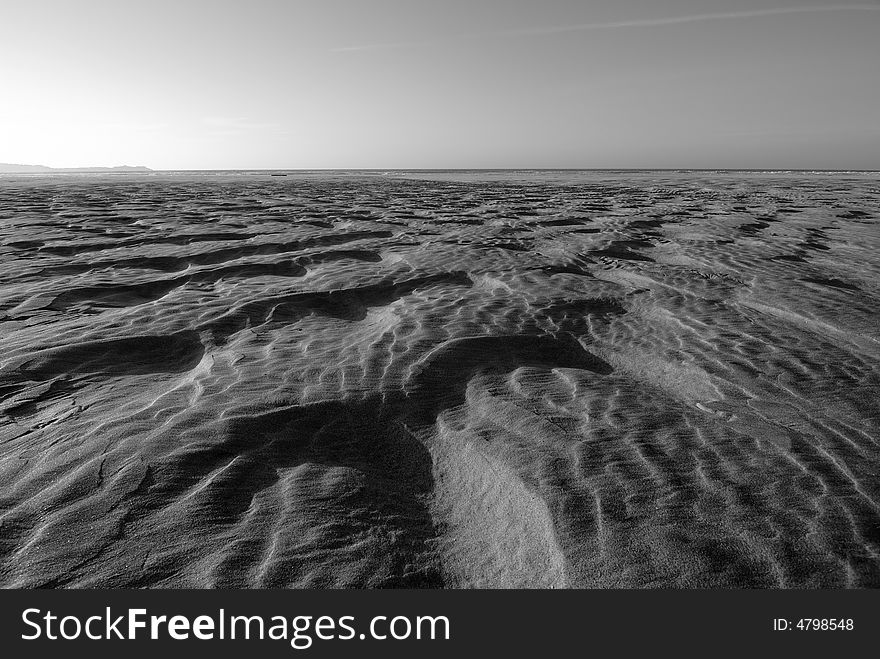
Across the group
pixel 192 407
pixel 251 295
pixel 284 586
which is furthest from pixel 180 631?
pixel 251 295

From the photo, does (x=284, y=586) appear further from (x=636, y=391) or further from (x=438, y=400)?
(x=636, y=391)

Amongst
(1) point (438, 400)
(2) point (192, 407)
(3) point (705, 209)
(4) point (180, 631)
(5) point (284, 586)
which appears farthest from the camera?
(3) point (705, 209)

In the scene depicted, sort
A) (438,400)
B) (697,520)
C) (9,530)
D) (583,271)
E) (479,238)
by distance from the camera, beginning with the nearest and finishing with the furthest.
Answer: (9,530), (697,520), (438,400), (583,271), (479,238)

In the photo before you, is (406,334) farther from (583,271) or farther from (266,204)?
(266,204)

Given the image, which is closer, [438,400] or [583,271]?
[438,400]

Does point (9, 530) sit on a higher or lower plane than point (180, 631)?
higher

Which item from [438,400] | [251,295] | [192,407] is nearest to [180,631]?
[192,407]
